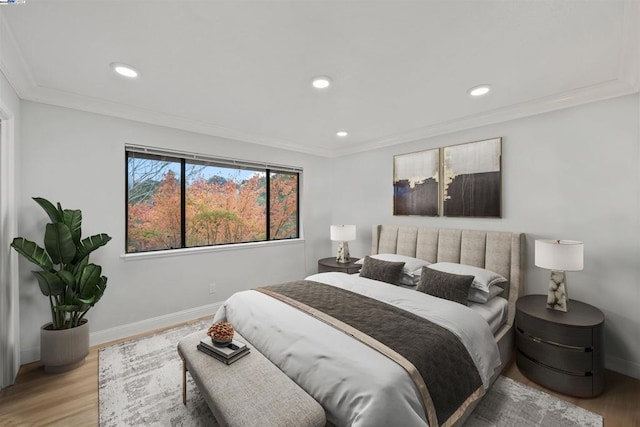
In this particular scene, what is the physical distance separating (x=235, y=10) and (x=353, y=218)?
3477 mm

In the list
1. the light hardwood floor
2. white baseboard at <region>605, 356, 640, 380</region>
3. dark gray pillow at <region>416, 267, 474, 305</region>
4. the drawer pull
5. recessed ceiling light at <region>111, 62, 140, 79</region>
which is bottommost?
the light hardwood floor

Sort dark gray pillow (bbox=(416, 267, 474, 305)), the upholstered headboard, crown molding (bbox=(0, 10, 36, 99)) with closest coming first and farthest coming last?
crown molding (bbox=(0, 10, 36, 99)), dark gray pillow (bbox=(416, 267, 474, 305)), the upholstered headboard

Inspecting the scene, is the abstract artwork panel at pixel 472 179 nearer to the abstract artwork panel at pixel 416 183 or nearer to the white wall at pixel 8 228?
the abstract artwork panel at pixel 416 183

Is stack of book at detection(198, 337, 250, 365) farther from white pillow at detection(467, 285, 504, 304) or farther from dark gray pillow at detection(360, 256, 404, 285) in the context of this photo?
white pillow at detection(467, 285, 504, 304)

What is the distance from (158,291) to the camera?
124 inches

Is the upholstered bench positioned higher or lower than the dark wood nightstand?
lower

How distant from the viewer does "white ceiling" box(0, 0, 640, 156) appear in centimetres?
148

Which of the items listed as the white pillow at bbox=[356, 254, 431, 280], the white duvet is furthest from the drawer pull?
the white pillow at bbox=[356, 254, 431, 280]

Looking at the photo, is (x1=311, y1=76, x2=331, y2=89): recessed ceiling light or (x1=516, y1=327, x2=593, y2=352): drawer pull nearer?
(x1=516, y1=327, x2=593, y2=352): drawer pull

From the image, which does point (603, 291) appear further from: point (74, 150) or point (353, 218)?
point (74, 150)

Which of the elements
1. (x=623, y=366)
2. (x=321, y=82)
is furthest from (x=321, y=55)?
(x=623, y=366)

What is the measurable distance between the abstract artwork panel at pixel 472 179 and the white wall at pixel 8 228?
415 cm

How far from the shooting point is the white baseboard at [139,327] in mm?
2488

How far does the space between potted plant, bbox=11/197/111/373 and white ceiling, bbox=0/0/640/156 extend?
1.23 meters
